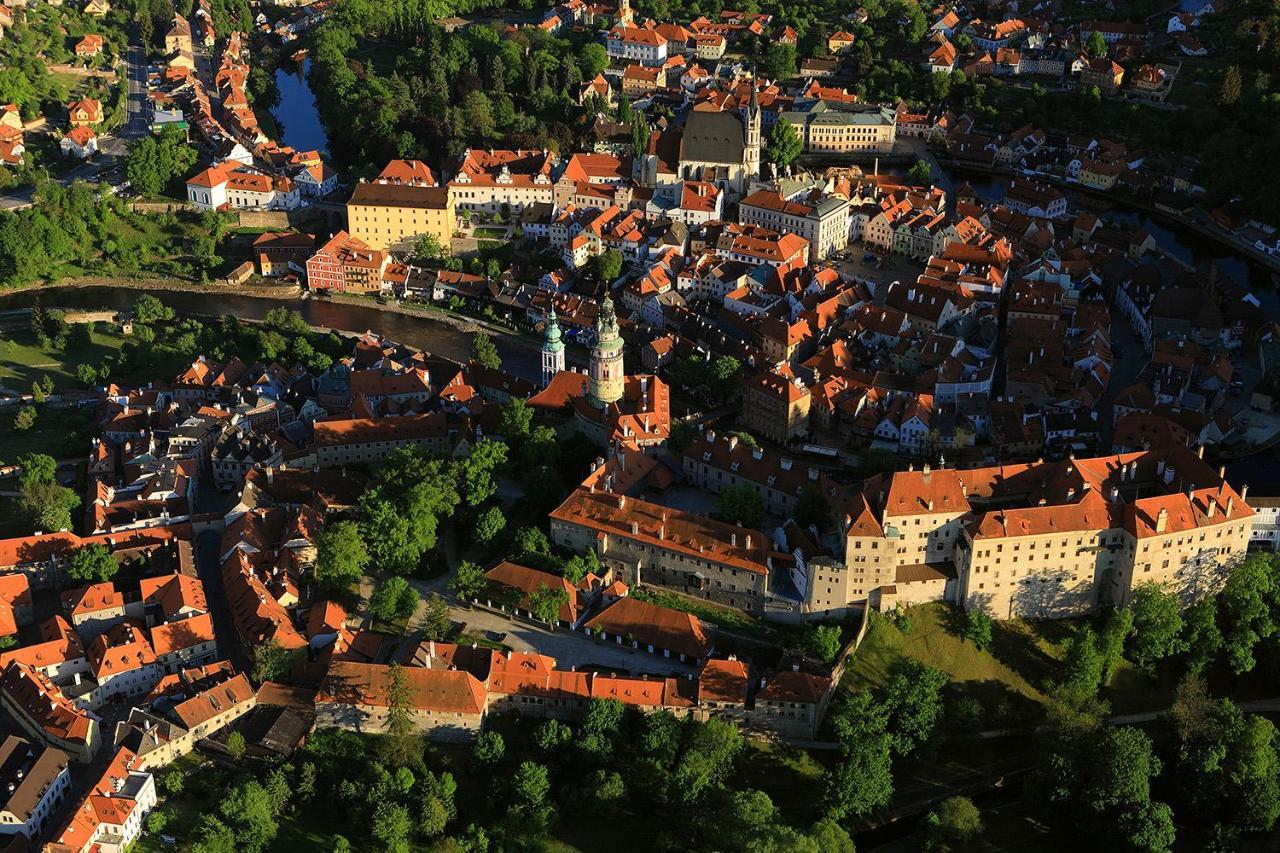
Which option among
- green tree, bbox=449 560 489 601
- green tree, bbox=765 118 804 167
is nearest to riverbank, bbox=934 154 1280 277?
green tree, bbox=765 118 804 167

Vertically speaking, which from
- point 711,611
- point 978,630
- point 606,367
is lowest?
point 978,630

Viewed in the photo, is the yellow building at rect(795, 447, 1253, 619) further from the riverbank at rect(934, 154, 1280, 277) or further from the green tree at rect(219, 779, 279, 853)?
the riverbank at rect(934, 154, 1280, 277)

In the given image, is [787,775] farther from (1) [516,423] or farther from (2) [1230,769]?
(1) [516,423]

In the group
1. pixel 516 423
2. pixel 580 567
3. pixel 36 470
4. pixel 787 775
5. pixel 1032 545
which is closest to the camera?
pixel 787 775

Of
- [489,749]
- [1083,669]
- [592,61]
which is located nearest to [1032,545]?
[1083,669]

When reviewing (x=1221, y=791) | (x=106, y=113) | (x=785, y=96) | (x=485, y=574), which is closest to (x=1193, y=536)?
(x=1221, y=791)

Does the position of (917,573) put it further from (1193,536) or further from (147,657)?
(147,657)
